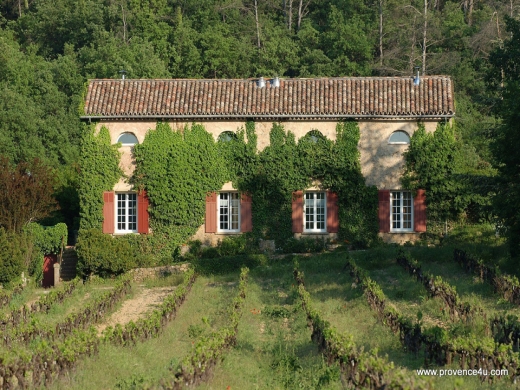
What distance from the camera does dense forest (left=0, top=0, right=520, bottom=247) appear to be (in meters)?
52.4

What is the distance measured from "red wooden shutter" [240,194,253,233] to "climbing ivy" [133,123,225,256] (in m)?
0.97

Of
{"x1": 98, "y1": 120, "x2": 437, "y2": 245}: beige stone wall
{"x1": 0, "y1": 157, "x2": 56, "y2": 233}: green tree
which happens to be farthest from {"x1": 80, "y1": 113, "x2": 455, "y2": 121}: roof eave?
{"x1": 0, "y1": 157, "x2": 56, "y2": 233}: green tree

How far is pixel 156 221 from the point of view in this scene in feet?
106

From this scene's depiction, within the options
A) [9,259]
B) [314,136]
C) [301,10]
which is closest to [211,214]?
[314,136]

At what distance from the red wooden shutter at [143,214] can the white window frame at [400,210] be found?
8.35 meters

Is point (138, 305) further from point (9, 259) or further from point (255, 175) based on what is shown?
point (255, 175)

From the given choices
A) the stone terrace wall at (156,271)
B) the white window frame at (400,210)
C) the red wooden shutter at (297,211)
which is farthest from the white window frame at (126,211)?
the white window frame at (400,210)

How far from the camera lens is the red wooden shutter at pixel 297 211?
→ 3228 centimetres

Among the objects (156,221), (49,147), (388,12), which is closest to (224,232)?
(156,221)

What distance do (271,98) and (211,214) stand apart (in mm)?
4527

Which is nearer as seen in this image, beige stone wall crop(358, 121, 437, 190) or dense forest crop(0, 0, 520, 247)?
beige stone wall crop(358, 121, 437, 190)

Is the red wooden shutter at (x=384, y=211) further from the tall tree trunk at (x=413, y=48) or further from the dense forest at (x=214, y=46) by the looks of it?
the tall tree trunk at (x=413, y=48)

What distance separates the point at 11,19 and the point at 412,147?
4666 centimetres

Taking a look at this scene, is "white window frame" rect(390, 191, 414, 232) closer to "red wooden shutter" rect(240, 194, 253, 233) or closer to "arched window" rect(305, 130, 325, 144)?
"arched window" rect(305, 130, 325, 144)
